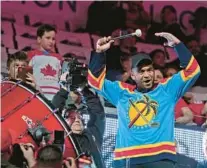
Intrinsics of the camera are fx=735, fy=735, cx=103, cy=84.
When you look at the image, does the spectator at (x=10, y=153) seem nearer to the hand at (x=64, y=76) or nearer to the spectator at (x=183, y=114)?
the hand at (x=64, y=76)

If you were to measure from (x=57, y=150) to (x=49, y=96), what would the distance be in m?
2.56

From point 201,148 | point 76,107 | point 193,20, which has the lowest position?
point 201,148

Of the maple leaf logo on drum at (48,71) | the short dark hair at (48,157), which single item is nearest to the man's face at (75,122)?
the maple leaf logo on drum at (48,71)

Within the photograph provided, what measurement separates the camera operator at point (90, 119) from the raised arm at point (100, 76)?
536mm

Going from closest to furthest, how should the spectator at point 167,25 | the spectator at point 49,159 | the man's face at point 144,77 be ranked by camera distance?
the spectator at point 49,159 → the man's face at point 144,77 → the spectator at point 167,25

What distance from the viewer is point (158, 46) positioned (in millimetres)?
9812

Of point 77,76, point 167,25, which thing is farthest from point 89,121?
point 167,25

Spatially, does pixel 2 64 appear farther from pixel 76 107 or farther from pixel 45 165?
pixel 45 165

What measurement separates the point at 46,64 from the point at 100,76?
5.54 feet

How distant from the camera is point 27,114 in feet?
21.1

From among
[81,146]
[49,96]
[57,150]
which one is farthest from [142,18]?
[57,150]

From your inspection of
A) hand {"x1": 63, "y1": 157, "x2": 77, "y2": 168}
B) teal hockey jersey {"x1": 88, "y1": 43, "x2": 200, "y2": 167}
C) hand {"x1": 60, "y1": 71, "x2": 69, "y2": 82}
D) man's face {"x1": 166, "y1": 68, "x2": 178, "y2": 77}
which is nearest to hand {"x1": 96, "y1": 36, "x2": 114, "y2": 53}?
teal hockey jersey {"x1": 88, "y1": 43, "x2": 200, "y2": 167}

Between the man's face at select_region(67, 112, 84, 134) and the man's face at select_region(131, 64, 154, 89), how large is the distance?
893 mm

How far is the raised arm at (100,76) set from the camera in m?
6.15
